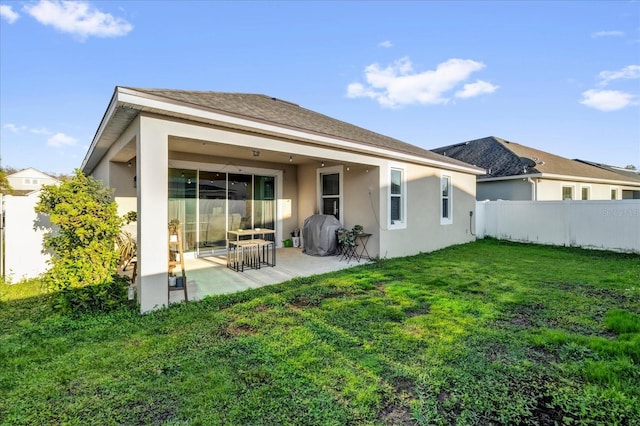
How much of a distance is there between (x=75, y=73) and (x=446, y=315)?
46.9 ft

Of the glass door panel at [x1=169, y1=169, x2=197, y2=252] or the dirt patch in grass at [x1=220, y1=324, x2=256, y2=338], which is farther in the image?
the glass door panel at [x1=169, y1=169, x2=197, y2=252]

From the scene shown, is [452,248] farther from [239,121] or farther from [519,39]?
[239,121]

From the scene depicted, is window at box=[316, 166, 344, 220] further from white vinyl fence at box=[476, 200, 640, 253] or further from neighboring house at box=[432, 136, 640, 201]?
neighboring house at box=[432, 136, 640, 201]

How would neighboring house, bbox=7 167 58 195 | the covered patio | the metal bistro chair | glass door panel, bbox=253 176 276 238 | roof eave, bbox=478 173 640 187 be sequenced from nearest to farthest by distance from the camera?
the covered patio
the metal bistro chair
glass door panel, bbox=253 176 276 238
roof eave, bbox=478 173 640 187
neighboring house, bbox=7 167 58 195

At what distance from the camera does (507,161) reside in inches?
586

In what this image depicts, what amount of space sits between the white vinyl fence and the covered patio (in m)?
7.30

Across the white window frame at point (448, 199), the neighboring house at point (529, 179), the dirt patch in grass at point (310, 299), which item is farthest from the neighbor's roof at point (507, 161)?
the dirt patch in grass at point (310, 299)

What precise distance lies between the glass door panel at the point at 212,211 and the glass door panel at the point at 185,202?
0.61 ft

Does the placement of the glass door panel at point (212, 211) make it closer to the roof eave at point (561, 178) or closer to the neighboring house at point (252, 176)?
the neighboring house at point (252, 176)

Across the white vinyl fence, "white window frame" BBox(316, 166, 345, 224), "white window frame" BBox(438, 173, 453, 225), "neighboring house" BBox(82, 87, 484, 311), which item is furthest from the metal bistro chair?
the white vinyl fence

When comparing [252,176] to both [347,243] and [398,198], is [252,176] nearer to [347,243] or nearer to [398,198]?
[347,243]

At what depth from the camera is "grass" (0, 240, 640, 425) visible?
2152 mm

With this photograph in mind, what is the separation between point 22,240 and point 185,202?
3.24 metres

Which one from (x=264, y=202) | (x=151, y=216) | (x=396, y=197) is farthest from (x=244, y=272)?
(x=396, y=197)
